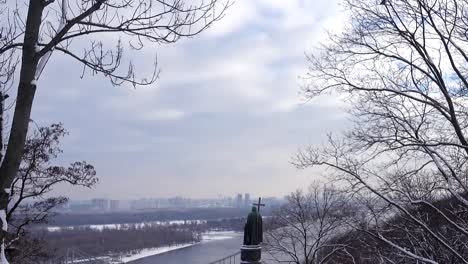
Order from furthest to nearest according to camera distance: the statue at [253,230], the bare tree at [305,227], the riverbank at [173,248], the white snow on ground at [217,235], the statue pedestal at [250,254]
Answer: the white snow on ground at [217,235], the riverbank at [173,248], the bare tree at [305,227], the statue at [253,230], the statue pedestal at [250,254]

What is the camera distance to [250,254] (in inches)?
188

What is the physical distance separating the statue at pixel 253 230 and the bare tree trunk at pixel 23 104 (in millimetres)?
2177

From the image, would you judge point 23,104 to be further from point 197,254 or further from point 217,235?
point 217,235

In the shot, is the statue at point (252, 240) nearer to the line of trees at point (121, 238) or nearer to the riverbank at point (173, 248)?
the line of trees at point (121, 238)

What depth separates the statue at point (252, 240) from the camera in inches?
188

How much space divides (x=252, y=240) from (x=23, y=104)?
237 centimetres

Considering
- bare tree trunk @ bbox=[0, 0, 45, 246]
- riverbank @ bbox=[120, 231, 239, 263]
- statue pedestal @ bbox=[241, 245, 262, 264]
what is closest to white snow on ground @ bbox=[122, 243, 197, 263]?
riverbank @ bbox=[120, 231, 239, 263]

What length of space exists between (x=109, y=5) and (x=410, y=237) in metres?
11.9

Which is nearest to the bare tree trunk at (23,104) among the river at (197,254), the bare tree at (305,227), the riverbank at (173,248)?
the bare tree at (305,227)

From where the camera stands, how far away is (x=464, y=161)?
26.0ft

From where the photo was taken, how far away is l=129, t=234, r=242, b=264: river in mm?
75500

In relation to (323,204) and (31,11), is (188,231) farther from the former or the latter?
(31,11)

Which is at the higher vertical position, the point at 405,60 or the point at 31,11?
the point at 405,60

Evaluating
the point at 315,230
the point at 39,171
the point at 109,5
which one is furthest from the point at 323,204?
the point at 109,5
